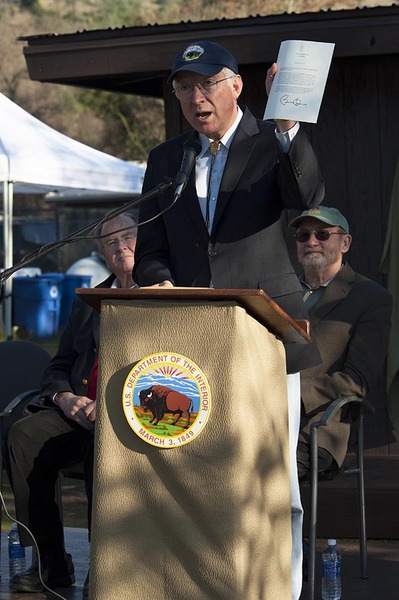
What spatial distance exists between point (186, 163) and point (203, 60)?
0.39 metres

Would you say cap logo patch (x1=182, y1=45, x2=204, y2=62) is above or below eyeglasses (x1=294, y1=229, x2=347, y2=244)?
above

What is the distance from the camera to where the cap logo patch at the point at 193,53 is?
12.8ft

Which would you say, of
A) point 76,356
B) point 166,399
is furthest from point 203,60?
point 76,356


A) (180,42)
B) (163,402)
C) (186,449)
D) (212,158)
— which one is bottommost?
(186,449)

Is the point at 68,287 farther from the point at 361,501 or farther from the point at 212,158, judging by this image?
the point at 212,158

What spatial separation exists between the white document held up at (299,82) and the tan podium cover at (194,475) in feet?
1.95

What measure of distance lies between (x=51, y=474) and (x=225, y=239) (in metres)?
1.63

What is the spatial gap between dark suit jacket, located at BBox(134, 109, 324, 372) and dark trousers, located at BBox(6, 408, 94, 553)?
1.23m

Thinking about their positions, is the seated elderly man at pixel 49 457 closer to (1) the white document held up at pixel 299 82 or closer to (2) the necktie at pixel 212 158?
(2) the necktie at pixel 212 158

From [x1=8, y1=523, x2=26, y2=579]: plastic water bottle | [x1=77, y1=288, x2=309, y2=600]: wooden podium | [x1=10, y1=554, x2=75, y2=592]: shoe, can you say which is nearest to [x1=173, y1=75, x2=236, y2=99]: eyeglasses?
[x1=77, y1=288, x2=309, y2=600]: wooden podium

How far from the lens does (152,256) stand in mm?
4344

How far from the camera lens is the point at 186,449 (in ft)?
11.7

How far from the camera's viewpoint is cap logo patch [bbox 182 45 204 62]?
3891mm

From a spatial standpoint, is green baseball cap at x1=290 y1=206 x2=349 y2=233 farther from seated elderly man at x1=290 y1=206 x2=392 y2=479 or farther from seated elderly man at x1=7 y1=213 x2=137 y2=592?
seated elderly man at x1=7 y1=213 x2=137 y2=592
